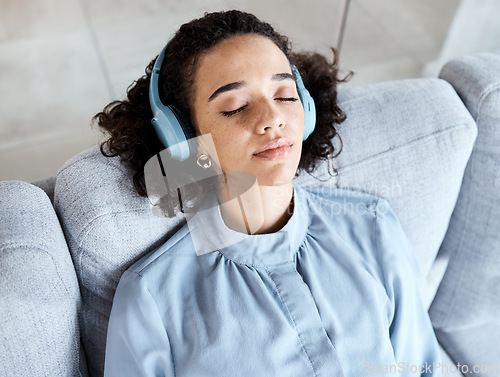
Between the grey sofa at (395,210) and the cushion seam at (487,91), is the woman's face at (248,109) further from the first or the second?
the cushion seam at (487,91)

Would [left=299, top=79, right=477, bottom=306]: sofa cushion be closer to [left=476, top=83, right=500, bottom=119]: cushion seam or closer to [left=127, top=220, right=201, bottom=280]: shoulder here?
[left=476, top=83, right=500, bottom=119]: cushion seam

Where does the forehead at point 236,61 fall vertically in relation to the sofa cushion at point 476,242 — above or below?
above

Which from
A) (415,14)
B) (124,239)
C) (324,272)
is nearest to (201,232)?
(124,239)

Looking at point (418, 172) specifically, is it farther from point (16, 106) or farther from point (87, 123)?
point (16, 106)

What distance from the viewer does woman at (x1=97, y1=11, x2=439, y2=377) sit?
0.86 m

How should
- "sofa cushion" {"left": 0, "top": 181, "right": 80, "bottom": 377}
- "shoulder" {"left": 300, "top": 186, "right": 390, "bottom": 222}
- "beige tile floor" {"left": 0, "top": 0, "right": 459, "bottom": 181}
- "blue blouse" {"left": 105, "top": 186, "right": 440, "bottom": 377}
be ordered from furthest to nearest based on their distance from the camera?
1. "beige tile floor" {"left": 0, "top": 0, "right": 459, "bottom": 181}
2. "shoulder" {"left": 300, "top": 186, "right": 390, "bottom": 222}
3. "blue blouse" {"left": 105, "top": 186, "right": 440, "bottom": 377}
4. "sofa cushion" {"left": 0, "top": 181, "right": 80, "bottom": 377}

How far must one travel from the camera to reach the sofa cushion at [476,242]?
1.14 meters

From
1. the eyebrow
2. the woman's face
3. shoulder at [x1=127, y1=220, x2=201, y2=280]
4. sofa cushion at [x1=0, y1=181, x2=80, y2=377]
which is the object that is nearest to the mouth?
the woman's face

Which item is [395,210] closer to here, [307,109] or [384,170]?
[384,170]

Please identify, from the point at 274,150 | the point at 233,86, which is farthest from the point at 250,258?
the point at 233,86

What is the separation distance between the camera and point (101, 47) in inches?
84.8

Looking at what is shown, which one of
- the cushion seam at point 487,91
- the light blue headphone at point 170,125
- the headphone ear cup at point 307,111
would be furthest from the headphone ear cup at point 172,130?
the cushion seam at point 487,91

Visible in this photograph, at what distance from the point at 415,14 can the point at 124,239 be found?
2.28 m

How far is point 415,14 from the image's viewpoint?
2551 mm
